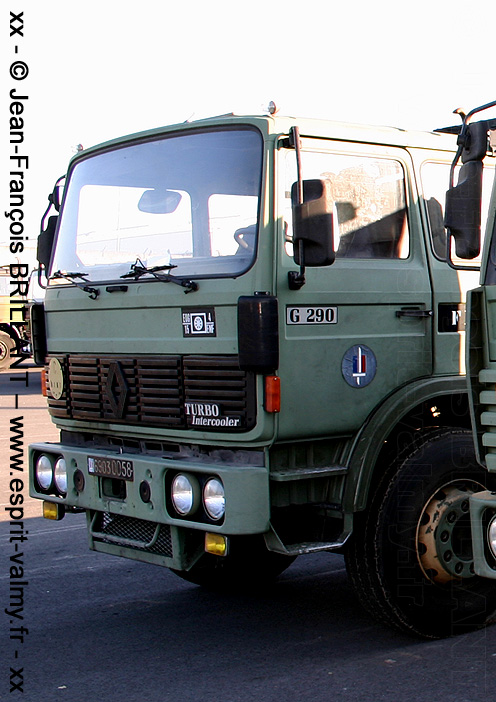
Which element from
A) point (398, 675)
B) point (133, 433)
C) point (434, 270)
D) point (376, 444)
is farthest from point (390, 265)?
point (398, 675)

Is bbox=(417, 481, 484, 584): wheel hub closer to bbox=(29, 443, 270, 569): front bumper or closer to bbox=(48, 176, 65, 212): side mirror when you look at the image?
bbox=(29, 443, 270, 569): front bumper

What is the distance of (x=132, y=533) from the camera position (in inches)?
208

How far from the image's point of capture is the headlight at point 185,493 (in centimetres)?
477

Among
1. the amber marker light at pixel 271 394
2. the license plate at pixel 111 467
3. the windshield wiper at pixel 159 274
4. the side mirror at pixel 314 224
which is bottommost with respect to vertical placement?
the license plate at pixel 111 467

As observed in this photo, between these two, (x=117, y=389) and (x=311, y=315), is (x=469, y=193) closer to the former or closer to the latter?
(x=311, y=315)

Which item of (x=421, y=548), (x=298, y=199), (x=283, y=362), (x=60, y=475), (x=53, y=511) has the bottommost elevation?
(x=421, y=548)

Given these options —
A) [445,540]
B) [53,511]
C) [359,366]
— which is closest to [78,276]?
[53,511]

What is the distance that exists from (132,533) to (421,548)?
1514mm

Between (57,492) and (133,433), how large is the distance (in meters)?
0.69

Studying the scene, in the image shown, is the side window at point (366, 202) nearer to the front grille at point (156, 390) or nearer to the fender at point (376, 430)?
the fender at point (376, 430)

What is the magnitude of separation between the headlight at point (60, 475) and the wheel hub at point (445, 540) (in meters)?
1.98

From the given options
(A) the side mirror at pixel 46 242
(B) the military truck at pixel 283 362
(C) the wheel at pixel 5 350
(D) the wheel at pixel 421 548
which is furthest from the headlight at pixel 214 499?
(C) the wheel at pixel 5 350

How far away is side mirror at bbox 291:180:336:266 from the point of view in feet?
15.0

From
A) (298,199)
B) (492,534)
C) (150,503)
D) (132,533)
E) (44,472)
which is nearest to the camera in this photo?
(492,534)
